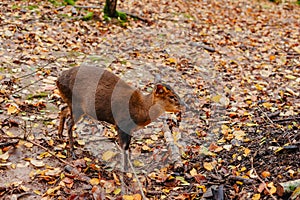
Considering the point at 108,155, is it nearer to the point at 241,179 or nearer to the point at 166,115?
the point at 166,115

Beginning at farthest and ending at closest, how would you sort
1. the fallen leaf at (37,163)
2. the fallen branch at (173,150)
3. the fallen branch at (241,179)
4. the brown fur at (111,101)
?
1. the fallen branch at (173,150)
2. the brown fur at (111,101)
3. the fallen leaf at (37,163)
4. the fallen branch at (241,179)

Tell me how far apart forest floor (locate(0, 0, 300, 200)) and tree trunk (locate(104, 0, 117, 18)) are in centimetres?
32

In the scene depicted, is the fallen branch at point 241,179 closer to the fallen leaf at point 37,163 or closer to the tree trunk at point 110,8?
the fallen leaf at point 37,163

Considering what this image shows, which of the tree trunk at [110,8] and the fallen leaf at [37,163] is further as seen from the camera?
the tree trunk at [110,8]

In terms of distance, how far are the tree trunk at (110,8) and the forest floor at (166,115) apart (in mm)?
317

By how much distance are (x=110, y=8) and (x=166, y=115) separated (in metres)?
4.89

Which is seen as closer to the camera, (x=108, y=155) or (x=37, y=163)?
(x=37, y=163)

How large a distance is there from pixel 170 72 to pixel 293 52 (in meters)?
3.80

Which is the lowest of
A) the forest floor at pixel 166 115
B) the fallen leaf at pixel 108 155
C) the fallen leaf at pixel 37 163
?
the fallen leaf at pixel 108 155

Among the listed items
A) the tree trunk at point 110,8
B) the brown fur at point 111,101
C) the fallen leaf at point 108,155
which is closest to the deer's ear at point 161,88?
the brown fur at point 111,101

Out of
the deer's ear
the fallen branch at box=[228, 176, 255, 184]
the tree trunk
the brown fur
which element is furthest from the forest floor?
the deer's ear

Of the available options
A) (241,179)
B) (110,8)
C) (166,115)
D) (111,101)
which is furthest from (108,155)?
(110,8)

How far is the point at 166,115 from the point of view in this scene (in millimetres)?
6465

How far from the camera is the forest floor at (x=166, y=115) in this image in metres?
4.52
